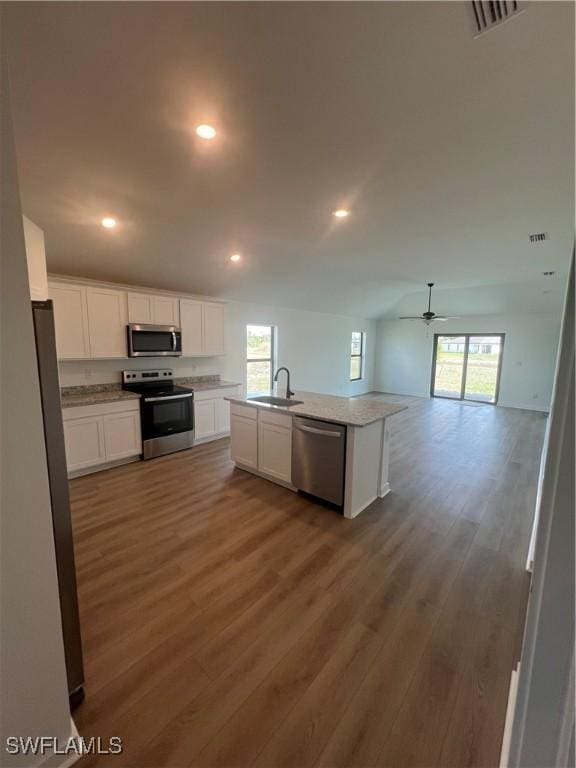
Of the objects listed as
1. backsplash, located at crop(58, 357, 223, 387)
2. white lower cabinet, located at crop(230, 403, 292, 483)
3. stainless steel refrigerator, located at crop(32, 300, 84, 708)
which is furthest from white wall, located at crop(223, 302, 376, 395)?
stainless steel refrigerator, located at crop(32, 300, 84, 708)

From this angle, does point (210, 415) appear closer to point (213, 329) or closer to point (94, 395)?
point (213, 329)

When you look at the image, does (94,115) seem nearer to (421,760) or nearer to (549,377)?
(421,760)

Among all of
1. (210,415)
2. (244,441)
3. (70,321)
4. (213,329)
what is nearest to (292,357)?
(213,329)

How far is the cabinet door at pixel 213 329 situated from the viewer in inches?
198

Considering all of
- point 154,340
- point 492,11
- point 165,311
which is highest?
point 492,11

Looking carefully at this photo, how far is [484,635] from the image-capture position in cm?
172

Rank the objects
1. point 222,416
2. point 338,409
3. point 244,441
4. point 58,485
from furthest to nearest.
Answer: point 222,416
point 244,441
point 338,409
point 58,485

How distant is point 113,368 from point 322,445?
3291 mm

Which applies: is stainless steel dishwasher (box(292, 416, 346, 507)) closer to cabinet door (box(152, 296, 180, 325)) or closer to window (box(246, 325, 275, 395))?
cabinet door (box(152, 296, 180, 325))

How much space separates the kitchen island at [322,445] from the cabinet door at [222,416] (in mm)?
1378

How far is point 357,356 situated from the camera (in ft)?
30.8

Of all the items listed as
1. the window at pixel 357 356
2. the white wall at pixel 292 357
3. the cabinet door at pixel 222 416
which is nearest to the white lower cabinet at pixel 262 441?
the cabinet door at pixel 222 416

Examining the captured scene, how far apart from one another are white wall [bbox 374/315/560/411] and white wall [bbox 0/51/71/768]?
30.3 ft

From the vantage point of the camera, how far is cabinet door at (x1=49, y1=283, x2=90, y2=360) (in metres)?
3.48
